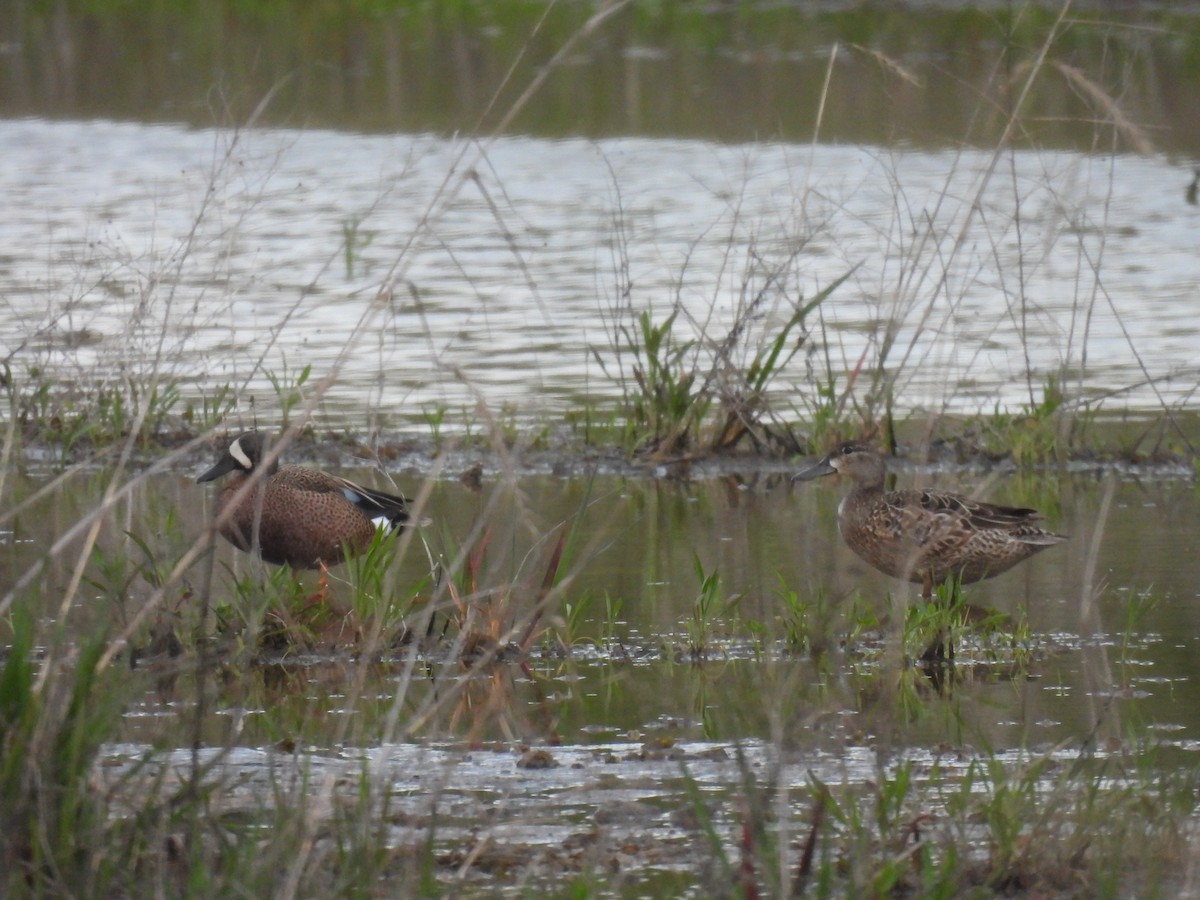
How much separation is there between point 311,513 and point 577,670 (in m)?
1.45

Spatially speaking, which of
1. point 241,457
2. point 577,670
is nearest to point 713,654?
point 577,670

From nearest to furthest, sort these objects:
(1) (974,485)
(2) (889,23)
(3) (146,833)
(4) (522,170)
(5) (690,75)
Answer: (3) (146,833) → (1) (974,485) → (4) (522,170) → (5) (690,75) → (2) (889,23)

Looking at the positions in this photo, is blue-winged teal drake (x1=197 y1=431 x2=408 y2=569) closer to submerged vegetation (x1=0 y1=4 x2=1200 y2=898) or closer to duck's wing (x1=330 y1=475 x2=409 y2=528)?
duck's wing (x1=330 y1=475 x2=409 y2=528)

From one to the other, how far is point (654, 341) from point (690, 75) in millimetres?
14127

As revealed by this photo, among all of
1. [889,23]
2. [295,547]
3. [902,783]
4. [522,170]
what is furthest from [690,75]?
[902,783]

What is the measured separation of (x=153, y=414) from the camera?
335 inches

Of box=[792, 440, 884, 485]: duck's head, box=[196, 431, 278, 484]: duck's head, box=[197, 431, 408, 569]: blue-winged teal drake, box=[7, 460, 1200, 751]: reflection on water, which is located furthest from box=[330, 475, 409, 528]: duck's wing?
box=[792, 440, 884, 485]: duck's head

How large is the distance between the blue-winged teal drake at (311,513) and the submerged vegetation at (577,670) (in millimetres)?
216

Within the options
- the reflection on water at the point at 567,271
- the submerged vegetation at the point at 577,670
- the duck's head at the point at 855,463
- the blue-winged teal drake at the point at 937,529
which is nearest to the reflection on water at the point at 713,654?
the submerged vegetation at the point at 577,670

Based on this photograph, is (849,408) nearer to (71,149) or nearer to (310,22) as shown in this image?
(71,149)

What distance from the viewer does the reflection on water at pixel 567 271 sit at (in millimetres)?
7824

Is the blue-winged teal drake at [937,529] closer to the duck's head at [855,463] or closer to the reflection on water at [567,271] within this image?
the duck's head at [855,463]

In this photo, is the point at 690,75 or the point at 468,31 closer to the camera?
the point at 690,75

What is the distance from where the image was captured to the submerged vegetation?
12.1 feet
